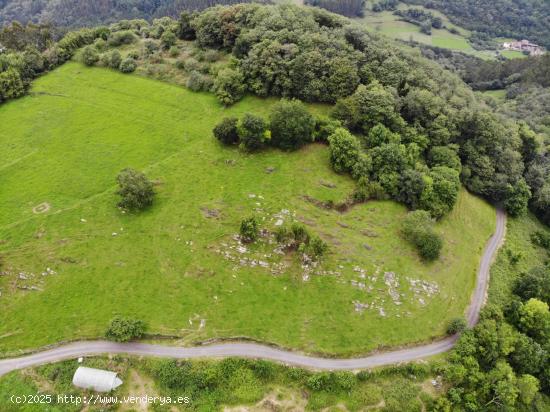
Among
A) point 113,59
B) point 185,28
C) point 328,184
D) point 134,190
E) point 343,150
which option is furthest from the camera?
point 185,28

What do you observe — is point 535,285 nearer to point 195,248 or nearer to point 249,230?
point 249,230

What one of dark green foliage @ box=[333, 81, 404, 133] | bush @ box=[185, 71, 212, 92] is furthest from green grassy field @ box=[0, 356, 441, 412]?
bush @ box=[185, 71, 212, 92]

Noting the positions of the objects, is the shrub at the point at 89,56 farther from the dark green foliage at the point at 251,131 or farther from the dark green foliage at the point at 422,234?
the dark green foliage at the point at 422,234

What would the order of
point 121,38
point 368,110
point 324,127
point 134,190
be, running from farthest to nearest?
point 121,38
point 368,110
point 324,127
point 134,190

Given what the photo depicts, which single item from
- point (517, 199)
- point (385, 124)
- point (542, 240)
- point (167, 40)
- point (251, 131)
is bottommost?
point (542, 240)

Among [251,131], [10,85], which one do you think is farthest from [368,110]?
[10,85]

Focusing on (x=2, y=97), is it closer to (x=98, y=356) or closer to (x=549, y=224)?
(x=98, y=356)
